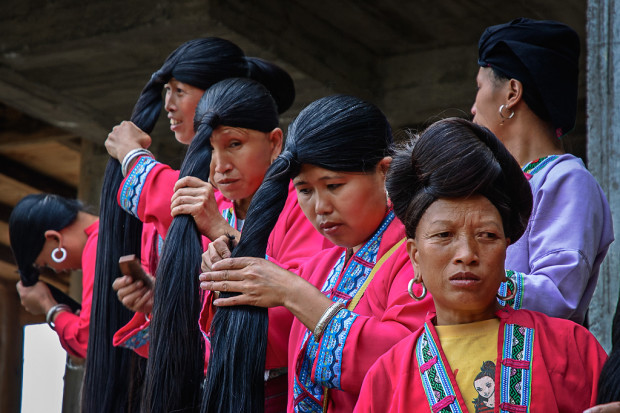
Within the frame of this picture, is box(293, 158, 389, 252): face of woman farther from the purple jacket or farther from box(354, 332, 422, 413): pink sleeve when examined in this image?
box(354, 332, 422, 413): pink sleeve

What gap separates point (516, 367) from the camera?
2.40 metres

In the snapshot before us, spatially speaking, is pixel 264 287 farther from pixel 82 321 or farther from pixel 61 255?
pixel 61 255

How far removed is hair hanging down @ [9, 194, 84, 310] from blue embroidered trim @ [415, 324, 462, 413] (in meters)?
2.78

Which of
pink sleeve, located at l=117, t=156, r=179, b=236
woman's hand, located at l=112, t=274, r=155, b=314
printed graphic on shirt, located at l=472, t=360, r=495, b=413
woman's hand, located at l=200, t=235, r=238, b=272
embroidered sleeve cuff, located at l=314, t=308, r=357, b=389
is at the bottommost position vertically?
printed graphic on shirt, located at l=472, t=360, r=495, b=413

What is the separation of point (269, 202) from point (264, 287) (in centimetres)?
28

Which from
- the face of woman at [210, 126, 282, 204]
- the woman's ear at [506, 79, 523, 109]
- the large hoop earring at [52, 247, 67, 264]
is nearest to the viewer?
the woman's ear at [506, 79, 523, 109]

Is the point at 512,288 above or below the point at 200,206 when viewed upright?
below

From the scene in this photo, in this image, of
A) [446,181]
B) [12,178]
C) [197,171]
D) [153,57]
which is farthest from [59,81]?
[446,181]

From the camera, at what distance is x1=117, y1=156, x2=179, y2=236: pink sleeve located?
11.6 ft

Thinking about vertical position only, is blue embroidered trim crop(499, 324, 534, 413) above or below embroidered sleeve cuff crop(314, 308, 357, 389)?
below

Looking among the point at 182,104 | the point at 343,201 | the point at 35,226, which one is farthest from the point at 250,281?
the point at 35,226

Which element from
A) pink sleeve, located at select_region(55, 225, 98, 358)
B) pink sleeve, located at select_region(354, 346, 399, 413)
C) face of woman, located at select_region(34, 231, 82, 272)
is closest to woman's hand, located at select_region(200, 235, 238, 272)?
pink sleeve, located at select_region(354, 346, 399, 413)

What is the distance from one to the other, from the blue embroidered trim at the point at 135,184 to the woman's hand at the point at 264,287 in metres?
0.76

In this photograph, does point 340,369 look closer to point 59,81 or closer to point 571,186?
point 571,186
